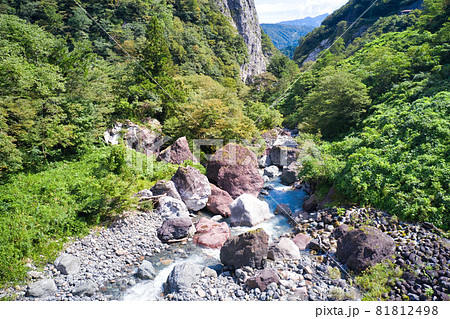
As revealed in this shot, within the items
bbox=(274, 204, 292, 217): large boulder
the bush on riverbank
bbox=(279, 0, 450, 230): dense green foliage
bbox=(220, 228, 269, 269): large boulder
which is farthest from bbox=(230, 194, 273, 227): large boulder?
the bush on riverbank

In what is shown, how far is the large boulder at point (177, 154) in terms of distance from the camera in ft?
44.4

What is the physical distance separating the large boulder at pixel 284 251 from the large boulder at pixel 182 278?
2432 millimetres

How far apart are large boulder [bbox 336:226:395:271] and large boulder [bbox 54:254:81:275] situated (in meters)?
7.55

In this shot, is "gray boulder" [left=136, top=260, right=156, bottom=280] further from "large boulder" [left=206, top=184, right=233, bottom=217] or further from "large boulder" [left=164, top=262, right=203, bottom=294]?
"large boulder" [left=206, top=184, right=233, bottom=217]

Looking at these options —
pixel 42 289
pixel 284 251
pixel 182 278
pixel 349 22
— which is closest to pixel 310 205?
pixel 284 251

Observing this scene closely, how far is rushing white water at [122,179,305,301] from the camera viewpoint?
608 centimetres

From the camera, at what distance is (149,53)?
56.3ft

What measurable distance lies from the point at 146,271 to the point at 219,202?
5016 mm

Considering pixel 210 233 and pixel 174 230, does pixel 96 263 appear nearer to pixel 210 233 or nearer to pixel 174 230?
pixel 174 230

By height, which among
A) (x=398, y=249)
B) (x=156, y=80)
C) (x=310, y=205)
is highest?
(x=156, y=80)

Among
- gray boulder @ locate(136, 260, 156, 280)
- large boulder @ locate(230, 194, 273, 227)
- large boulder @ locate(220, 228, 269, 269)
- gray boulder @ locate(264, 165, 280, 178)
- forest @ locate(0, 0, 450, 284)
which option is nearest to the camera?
gray boulder @ locate(136, 260, 156, 280)

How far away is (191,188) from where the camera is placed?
1082 centimetres

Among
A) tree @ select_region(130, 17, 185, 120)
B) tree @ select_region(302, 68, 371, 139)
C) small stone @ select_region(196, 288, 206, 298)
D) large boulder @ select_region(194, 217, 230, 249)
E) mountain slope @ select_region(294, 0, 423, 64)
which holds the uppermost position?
mountain slope @ select_region(294, 0, 423, 64)

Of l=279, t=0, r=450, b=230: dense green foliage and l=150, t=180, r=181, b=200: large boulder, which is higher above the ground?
l=279, t=0, r=450, b=230: dense green foliage
